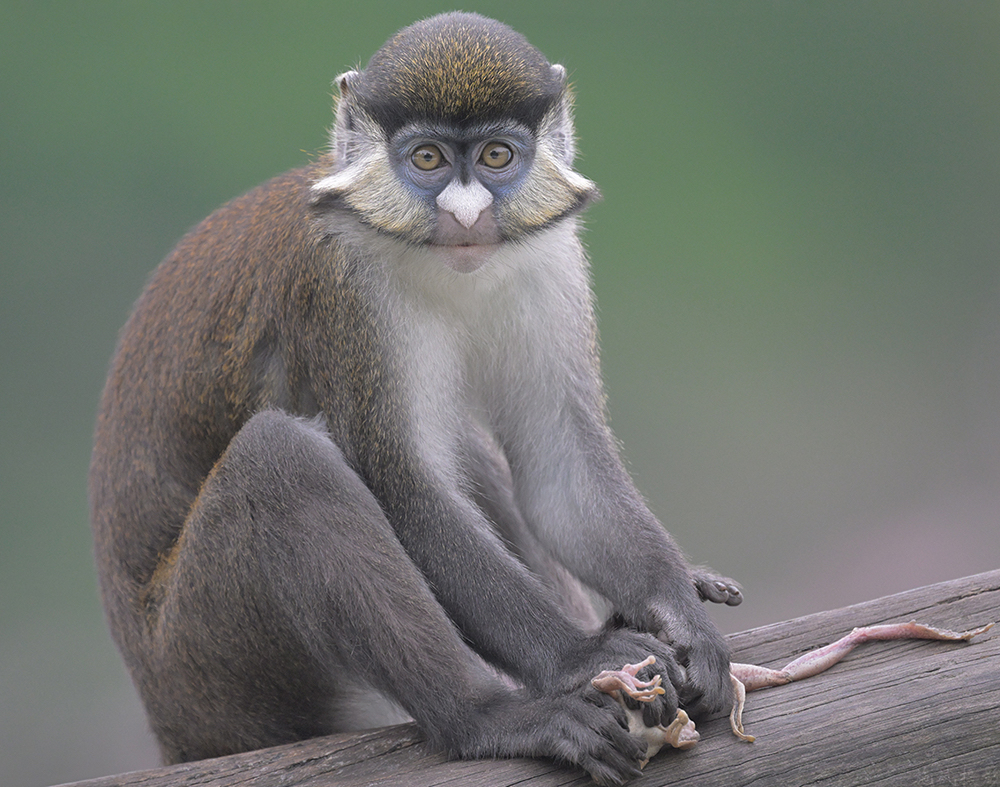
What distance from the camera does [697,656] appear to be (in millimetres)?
4070

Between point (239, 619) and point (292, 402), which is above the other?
point (292, 402)

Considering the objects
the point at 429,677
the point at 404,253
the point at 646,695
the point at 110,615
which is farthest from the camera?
the point at 110,615

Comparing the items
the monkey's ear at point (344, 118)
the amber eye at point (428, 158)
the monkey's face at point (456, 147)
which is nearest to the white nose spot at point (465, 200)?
the monkey's face at point (456, 147)

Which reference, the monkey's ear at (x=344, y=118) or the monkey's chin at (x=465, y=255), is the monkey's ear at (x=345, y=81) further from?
the monkey's chin at (x=465, y=255)

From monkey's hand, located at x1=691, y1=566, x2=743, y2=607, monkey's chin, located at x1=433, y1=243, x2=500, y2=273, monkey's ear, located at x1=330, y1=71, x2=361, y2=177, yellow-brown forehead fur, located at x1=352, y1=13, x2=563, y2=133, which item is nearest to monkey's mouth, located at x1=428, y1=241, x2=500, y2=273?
monkey's chin, located at x1=433, y1=243, x2=500, y2=273

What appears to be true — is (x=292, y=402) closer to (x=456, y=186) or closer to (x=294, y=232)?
(x=294, y=232)

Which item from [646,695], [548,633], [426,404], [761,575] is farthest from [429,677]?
[761,575]

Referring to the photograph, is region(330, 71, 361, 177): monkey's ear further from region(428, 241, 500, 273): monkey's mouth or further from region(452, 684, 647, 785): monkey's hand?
region(452, 684, 647, 785): monkey's hand

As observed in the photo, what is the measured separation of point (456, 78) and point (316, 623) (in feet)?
6.85

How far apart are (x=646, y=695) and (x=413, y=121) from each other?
2260 millimetres

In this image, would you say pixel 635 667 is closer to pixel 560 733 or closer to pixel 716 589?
pixel 560 733

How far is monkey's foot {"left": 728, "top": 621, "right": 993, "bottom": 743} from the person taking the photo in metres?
4.14

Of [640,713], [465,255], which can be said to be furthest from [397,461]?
[640,713]

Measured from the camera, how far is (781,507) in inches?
387
